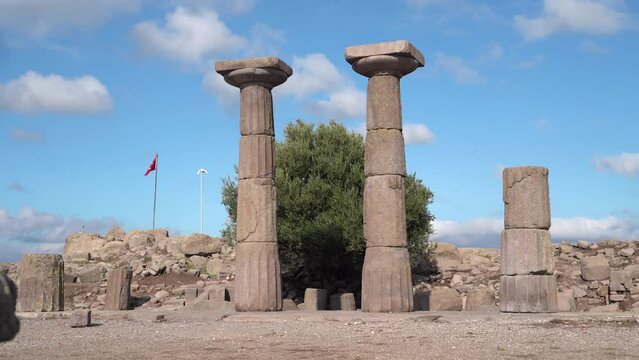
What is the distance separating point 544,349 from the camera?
1073 centimetres

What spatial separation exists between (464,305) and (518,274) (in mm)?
5323

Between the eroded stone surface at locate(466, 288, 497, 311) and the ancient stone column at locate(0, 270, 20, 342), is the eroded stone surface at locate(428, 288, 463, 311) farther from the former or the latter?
the ancient stone column at locate(0, 270, 20, 342)

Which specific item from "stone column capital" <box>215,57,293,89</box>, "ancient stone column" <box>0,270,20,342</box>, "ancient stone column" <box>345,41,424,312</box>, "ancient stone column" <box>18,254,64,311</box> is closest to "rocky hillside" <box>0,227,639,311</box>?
"ancient stone column" <box>345,41,424,312</box>

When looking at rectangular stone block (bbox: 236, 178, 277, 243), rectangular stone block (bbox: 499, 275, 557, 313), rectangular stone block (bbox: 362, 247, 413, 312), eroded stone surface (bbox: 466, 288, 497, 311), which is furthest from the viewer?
eroded stone surface (bbox: 466, 288, 497, 311)

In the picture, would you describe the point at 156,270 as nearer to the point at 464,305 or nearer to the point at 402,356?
the point at 464,305

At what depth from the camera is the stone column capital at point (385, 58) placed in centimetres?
1572

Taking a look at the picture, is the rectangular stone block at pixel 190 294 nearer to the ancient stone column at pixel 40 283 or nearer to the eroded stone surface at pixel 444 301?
the ancient stone column at pixel 40 283

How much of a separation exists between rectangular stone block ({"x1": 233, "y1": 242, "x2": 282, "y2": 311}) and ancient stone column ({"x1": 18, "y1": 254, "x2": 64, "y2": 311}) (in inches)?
196

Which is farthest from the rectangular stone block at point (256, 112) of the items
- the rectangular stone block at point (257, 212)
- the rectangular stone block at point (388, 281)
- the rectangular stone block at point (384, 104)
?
the rectangular stone block at point (388, 281)

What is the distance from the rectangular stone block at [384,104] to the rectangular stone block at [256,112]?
248 cm

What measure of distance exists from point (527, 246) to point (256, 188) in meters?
5.91

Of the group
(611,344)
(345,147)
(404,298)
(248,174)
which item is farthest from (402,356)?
(345,147)

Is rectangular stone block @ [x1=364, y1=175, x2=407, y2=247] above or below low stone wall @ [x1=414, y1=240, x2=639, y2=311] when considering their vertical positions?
above

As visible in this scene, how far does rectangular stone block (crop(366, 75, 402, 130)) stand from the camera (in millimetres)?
16000
